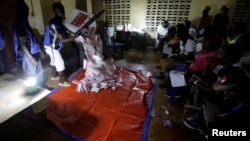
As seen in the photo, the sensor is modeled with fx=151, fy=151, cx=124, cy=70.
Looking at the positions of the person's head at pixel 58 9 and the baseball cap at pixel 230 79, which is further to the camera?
the person's head at pixel 58 9

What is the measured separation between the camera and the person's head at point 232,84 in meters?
1.58

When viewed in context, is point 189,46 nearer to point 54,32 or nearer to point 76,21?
point 76,21

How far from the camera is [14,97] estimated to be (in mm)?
1234

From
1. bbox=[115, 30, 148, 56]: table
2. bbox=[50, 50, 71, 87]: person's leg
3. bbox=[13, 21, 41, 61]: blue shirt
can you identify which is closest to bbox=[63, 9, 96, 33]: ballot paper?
bbox=[50, 50, 71, 87]: person's leg

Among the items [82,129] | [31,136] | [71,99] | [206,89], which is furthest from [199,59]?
[31,136]

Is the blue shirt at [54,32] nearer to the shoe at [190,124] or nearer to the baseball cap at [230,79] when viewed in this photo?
the shoe at [190,124]

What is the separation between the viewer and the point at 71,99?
103 inches

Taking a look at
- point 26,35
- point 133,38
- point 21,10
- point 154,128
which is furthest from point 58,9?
point 133,38

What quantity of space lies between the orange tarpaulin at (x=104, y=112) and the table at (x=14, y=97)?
0.87m

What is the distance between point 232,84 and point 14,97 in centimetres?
210

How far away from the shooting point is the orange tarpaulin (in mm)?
1941

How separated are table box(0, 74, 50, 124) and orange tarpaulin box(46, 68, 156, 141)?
0.87m

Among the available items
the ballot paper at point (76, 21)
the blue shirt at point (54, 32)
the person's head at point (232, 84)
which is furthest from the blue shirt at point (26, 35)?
the person's head at point (232, 84)

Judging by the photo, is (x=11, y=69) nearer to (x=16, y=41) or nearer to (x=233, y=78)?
(x=16, y=41)
